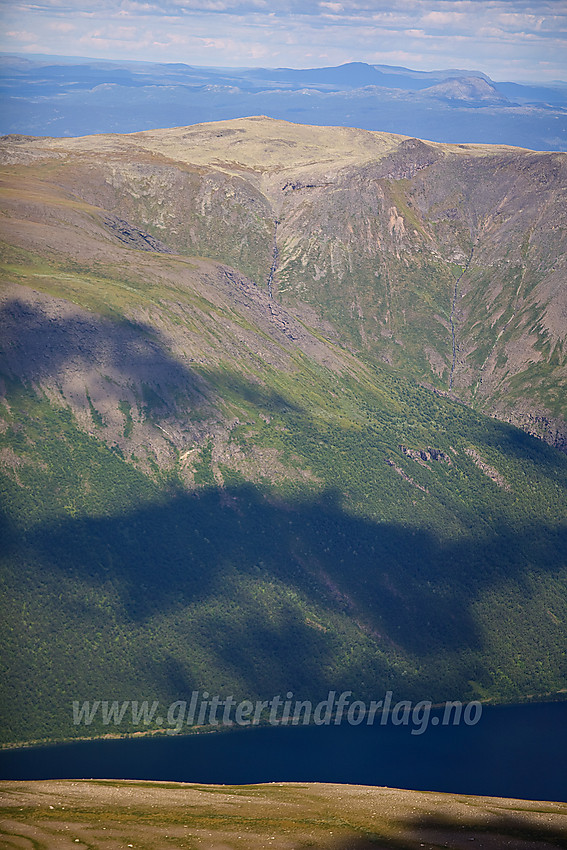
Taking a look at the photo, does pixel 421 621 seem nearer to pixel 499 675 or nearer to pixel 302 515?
pixel 499 675

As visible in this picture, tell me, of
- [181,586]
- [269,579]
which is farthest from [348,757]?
[181,586]

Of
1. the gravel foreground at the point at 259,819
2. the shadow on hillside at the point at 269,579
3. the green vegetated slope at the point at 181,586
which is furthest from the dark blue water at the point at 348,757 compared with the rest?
the gravel foreground at the point at 259,819

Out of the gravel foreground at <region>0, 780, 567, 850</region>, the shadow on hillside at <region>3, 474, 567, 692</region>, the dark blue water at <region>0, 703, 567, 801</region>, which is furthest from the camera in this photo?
the shadow on hillside at <region>3, 474, 567, 692</region>

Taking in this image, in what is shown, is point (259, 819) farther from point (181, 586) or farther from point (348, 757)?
point (181, 586)

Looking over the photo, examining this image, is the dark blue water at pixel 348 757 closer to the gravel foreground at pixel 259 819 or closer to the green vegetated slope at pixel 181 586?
the green vegetated slope at pixel 181 586

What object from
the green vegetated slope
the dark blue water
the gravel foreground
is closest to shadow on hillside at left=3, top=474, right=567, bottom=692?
the green vegetated slope

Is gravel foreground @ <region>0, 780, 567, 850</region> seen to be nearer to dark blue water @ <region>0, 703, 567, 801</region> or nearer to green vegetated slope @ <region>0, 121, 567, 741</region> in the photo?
dark blue water @ <region>0, 703, 567, 801</region>
